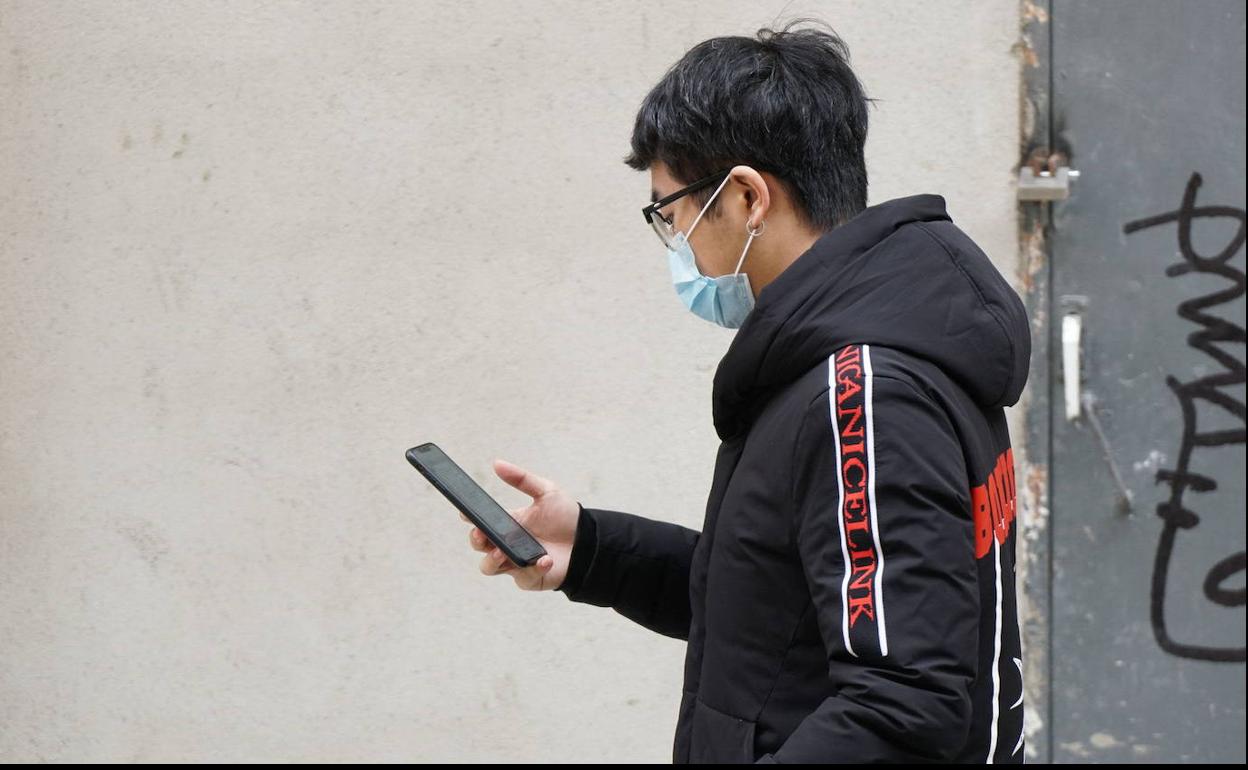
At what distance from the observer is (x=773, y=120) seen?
1.67 metres

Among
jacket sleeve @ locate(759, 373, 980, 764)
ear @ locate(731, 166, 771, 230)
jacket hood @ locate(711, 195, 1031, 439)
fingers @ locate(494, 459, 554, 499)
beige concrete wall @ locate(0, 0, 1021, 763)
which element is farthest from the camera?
beige concrete wall @ locate(0, 0, 1021, 763)

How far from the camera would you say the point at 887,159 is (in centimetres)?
316

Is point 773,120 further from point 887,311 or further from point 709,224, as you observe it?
point 887,311

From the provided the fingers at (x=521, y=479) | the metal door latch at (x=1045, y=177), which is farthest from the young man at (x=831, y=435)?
the metal door latch at (x=1045, y=177)

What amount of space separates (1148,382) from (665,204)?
1772mm

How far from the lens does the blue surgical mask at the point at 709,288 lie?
1796mm

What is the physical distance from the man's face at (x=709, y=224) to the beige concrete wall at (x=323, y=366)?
1461 millimetres

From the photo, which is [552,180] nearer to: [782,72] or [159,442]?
[159,442]

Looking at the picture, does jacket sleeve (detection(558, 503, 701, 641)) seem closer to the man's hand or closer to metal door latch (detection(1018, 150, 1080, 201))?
the man's hand

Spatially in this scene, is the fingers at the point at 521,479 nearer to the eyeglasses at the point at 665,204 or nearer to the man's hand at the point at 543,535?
the man's hand at the point at 543,535

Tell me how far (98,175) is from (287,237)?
0.54m

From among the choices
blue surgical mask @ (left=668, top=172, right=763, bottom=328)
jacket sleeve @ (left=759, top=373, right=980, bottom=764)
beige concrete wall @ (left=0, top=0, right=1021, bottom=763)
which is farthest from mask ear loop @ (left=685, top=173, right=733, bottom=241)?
beige concrete wall @ (left=0, top=0, right=1021, bottom=763)

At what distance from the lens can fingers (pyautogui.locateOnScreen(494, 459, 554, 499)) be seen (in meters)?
1.93

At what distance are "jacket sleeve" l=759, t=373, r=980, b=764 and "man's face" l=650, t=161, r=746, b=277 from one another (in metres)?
Answer: 0.38
